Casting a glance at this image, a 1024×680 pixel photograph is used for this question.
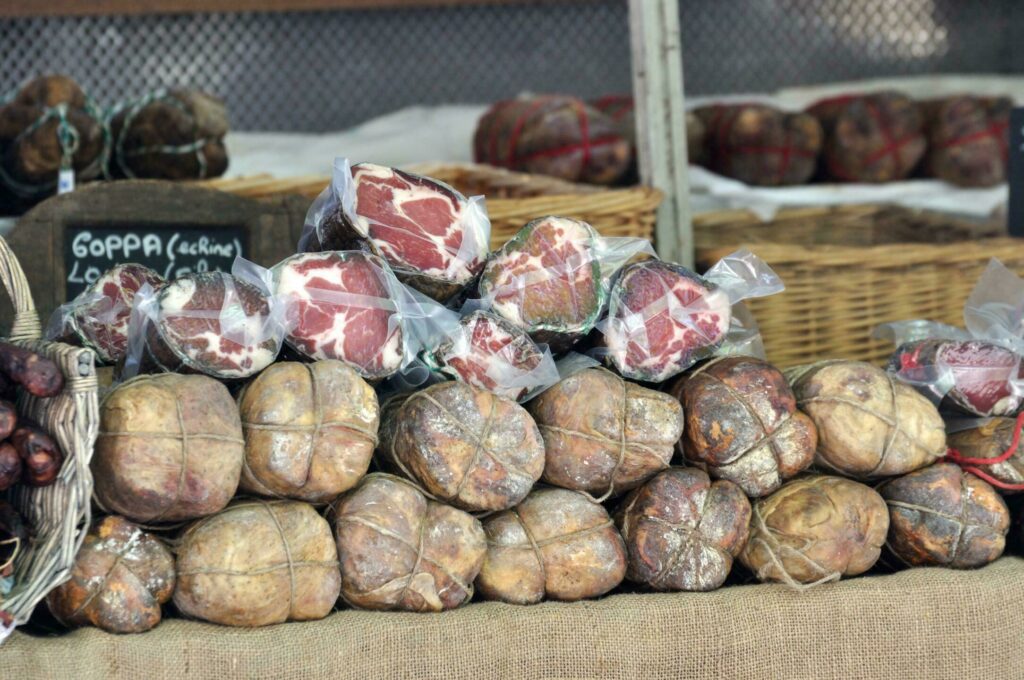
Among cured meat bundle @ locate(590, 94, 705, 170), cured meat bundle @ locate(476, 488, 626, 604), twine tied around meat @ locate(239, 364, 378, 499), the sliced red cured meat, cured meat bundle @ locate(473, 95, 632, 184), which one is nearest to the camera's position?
twine tied around meat @ locate(239, 364, 378, 499)

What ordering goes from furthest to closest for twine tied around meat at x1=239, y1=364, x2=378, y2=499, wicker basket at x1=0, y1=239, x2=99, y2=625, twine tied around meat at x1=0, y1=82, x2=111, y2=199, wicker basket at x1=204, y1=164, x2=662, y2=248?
twine tied around meat at x1=0, y1=82, x2=111, y2=199 → wicker basket at x1=204, y1=164, x2=662, y2=248 → twine tied around meat at x1=239, y1=364, x2=378, y2=499 → wicker basket at x1=0, y1=239, x2=99, y2=625

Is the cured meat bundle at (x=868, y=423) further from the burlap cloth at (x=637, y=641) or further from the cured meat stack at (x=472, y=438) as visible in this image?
the burlap cloth at (x=637, y=641)

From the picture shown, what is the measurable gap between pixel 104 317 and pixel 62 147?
3.29 feet

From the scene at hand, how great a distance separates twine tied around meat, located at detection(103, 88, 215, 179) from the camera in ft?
8.88

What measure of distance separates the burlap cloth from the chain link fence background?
2489 mm

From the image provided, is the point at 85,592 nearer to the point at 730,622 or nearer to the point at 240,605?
the point at 240,605

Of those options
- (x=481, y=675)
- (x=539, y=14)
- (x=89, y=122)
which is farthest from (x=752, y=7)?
(x=481, y=675)

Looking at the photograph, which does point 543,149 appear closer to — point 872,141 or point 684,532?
point 872,141

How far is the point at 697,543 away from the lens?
1676 mm

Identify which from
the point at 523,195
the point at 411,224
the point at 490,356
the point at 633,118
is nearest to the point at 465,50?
the point at 633,118

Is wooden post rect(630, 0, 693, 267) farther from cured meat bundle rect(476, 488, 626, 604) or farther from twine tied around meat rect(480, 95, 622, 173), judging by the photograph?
cured meat bundle rect(476, 488, 626, 604)

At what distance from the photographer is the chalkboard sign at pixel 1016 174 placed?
9.33ft

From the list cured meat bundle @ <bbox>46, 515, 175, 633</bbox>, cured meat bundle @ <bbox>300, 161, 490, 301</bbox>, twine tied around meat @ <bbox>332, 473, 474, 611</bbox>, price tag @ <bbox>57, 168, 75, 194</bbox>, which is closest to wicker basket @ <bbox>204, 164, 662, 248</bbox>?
price tag @ <bbox>57, 168, 75, 194</bbox>

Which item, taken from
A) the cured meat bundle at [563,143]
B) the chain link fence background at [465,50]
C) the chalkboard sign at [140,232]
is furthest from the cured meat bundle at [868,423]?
the chain link fence background at [465,50]
